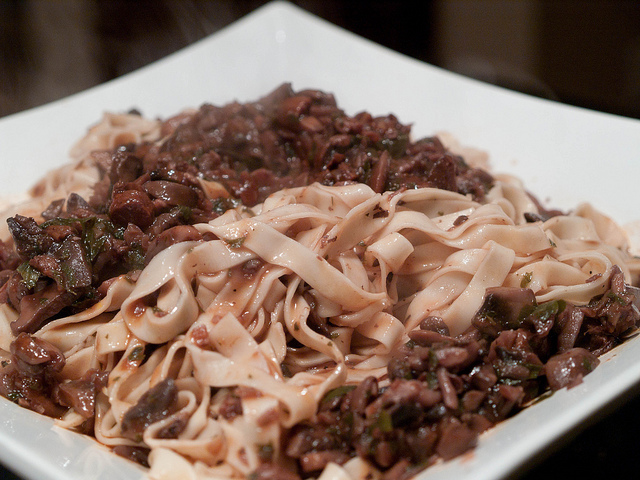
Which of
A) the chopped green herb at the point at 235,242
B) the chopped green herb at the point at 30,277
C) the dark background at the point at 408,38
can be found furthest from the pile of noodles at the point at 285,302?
the dark background at the point at 408,38

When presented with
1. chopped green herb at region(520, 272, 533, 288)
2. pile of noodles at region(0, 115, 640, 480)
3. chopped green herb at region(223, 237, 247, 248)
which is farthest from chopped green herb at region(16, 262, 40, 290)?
chopped green herb at region(520, 272, 533, 288)

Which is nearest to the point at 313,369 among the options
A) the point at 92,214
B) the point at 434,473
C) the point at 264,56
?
the point at 434,473

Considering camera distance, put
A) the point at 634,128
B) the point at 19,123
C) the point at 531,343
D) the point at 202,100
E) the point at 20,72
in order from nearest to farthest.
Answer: the point at 531,343 → the point at 634,128 → the point at 19,123 → the point at 202,100 → the point at 20,72

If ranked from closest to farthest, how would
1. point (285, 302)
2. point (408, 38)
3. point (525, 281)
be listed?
point (285, 302), point (525, 281), point (408, 38)

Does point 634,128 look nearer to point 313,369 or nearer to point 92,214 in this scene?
point 313,369

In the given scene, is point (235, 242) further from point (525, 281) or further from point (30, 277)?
point (525, 281)

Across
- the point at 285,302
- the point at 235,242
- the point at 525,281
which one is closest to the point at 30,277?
the point at 235,242

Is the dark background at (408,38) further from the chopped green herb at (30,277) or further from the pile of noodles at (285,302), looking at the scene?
the chopped green herb at (30,277)
